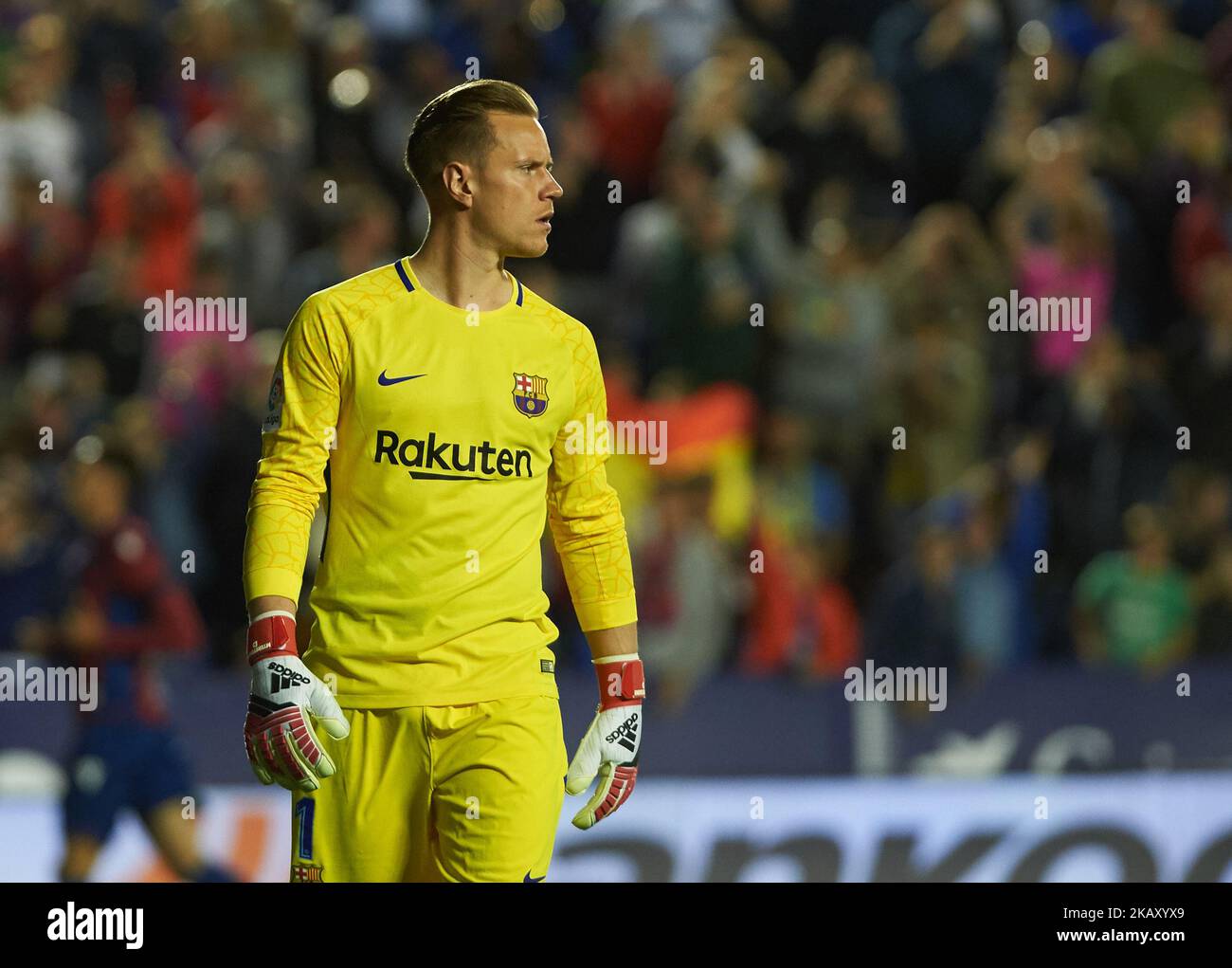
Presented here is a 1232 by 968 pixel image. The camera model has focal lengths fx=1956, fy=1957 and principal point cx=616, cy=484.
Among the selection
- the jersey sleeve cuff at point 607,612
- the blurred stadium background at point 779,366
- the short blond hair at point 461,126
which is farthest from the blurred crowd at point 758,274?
the short blond hair at point 461,126

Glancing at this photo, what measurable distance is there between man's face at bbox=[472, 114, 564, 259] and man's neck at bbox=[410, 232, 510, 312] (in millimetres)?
52

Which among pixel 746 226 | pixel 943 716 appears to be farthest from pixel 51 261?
pixel 943 716

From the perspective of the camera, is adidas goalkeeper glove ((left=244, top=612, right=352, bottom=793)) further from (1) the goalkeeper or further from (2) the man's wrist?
(2) the man's wrist

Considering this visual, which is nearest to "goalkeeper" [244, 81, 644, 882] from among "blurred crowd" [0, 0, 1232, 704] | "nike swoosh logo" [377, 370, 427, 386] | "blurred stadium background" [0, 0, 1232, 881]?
"nike swoosh logo" [377, 370, 427, 386]

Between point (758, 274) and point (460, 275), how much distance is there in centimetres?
452

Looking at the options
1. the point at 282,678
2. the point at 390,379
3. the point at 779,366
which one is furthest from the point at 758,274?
the point at 282,678

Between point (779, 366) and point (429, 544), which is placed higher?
point (779, 366)

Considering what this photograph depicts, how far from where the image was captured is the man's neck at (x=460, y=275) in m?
3.96

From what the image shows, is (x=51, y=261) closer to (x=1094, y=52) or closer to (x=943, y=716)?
(x=943, y=716)

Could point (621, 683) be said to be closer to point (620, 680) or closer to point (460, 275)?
point (620, 680)

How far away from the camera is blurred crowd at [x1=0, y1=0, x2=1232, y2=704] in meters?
7.70

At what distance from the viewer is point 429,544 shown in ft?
12.6

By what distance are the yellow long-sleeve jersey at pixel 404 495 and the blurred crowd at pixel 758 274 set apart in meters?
3.42

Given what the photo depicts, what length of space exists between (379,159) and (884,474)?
261 cm
